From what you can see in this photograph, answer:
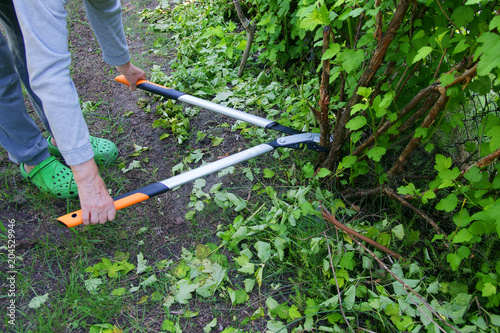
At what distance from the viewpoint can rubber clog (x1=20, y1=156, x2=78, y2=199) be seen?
6.68 ft

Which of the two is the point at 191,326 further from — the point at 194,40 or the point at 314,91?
the point at 194,40

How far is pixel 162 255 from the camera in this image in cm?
179

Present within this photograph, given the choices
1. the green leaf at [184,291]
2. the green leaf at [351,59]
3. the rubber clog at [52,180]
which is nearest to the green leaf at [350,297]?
the green leaf at [184,291]

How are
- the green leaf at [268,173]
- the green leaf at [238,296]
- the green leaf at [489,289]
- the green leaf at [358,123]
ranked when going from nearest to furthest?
the green leaf at [489,289]
the green leaf at [358,123]
the green leaf at [238,296]
the green leaf at [268,173]

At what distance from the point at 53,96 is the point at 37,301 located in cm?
95

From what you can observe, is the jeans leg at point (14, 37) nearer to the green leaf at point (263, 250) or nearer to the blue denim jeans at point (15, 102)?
the blue denim jeans at point (15, 102)

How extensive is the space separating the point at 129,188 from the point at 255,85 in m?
1.29

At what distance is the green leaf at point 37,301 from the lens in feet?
5.08

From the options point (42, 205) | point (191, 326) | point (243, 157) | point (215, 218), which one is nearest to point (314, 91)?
point (243, 157)

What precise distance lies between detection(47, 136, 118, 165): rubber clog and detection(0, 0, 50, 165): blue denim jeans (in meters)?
0.27

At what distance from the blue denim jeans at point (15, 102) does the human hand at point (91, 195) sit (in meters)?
0.71

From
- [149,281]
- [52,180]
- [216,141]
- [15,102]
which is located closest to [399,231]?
[149,281]

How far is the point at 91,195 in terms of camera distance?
1.50 m

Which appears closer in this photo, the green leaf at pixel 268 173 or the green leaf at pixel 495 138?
the green leaf at pixel 495 138
